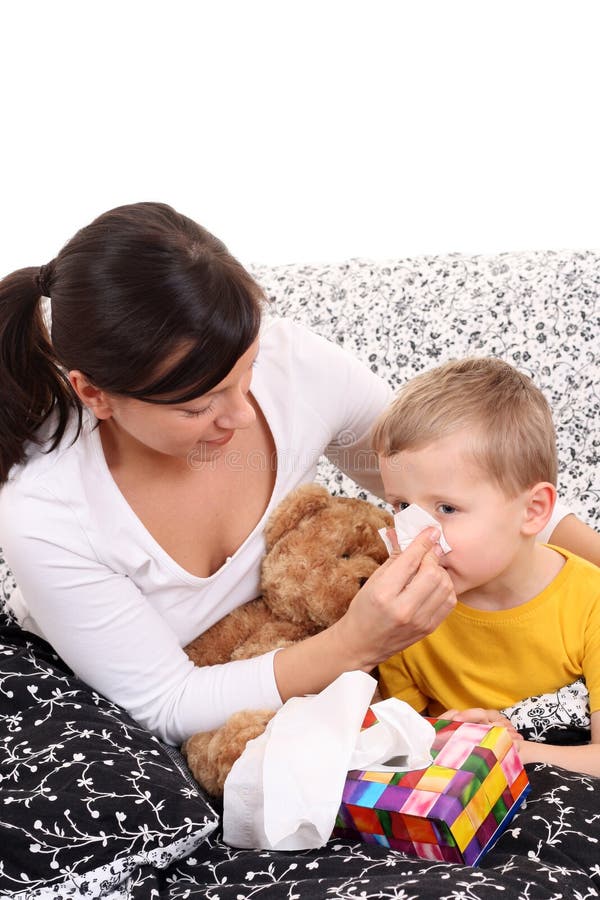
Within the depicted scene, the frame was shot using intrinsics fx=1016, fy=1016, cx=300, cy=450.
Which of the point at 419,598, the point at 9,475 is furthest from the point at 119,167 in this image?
the point at 419,598

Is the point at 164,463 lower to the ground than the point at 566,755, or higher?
higher

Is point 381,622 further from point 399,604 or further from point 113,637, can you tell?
point 113,637

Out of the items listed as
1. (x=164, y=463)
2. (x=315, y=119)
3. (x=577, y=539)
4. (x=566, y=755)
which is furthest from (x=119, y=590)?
(x=315, y=119)

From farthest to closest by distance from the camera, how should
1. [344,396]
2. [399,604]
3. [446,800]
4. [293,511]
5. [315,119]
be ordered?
[315,119]
[344,396]
[293,511]
[399,604]
[446,800]

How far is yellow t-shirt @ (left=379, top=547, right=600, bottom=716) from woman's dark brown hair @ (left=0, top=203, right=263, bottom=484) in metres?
0.59

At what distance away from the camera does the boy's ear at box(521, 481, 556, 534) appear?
151 cm

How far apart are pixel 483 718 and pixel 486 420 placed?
433mm

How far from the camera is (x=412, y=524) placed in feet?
4.87

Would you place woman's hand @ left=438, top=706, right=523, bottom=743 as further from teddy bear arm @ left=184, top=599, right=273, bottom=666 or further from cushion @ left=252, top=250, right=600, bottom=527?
cushion @ left=252, top=250, right=600, bottom=527

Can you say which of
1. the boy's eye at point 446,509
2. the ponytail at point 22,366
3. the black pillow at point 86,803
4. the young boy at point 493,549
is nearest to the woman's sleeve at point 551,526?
the young boy at point 493,549

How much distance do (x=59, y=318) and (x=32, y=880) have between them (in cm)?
72

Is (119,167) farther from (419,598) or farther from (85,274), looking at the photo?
(419,598)

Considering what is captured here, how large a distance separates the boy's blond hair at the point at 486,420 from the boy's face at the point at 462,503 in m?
0.01

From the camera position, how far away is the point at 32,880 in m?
1.24
